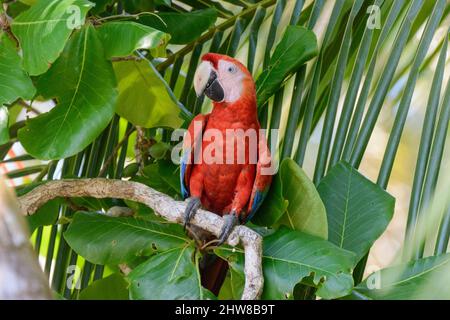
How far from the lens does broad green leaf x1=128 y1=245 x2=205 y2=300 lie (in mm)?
908

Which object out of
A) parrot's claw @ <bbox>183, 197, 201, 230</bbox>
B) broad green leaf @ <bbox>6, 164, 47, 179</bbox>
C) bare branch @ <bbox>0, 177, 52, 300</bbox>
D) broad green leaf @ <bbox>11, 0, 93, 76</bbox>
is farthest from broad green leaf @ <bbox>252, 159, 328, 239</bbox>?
broad green leaf @ <bbox>6, 164, 47, 179</bbox>

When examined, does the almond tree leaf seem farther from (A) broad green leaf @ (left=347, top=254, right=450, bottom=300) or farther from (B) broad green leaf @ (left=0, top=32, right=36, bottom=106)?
(B) broad green leaf @ (left=0, top=32, right=36, bottom=106)

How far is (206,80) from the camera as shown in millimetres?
1168

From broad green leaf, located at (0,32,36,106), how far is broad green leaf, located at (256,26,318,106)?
1.22 ft

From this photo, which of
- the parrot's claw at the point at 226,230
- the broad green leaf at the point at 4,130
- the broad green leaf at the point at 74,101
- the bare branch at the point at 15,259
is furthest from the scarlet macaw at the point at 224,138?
the bare branch at the point at 15,259

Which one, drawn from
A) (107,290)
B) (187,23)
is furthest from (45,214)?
(187,23)

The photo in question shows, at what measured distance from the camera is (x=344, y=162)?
100cm

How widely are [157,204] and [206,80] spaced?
0.84 ft

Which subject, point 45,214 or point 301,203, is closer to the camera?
point 301,203

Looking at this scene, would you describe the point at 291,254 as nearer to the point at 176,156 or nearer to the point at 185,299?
the point at 185,299

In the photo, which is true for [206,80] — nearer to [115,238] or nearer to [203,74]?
[203,74]

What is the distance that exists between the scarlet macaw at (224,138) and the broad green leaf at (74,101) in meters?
0.21

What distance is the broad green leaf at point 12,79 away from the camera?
3.13 feet
